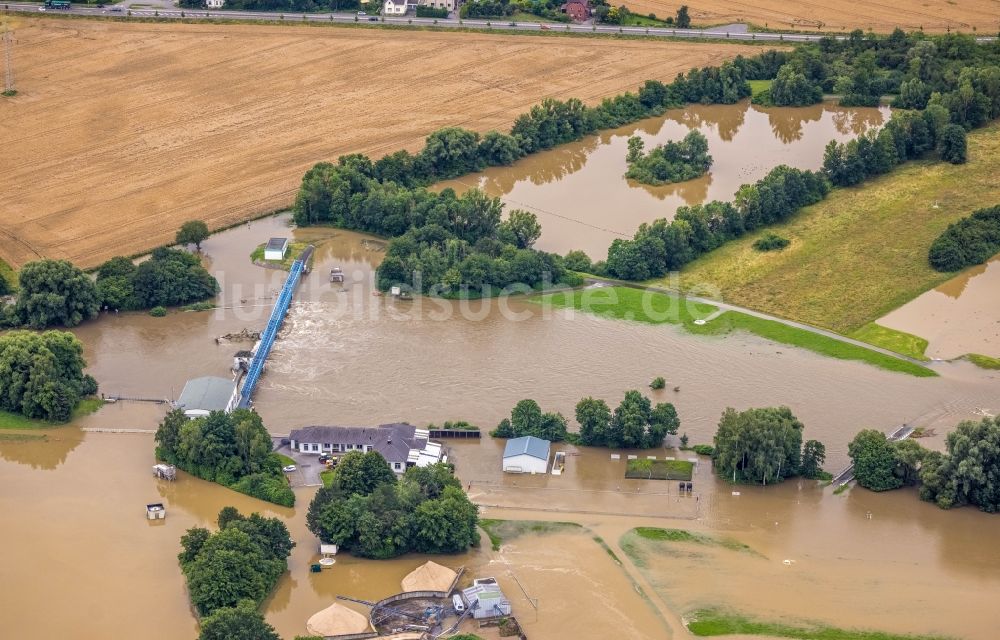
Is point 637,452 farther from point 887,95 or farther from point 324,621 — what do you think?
point 887,95

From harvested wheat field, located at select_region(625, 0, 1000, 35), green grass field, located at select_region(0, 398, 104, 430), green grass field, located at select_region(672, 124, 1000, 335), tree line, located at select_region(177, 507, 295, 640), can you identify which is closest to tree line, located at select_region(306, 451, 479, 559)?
tree line, located at select_region(177, 507, 295, 640)

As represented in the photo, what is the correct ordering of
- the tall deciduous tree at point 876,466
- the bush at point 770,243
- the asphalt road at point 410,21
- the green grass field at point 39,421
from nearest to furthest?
the tall deciduous tree at point 876,466 → the green grass field at point 39,421 → the bush at point 770,243 → the asphalt road at point 410,21

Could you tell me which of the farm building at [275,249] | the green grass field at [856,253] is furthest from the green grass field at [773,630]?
the farm building at [275,249]

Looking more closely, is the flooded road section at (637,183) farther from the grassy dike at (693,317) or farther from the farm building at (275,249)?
the farm building at (275,249)

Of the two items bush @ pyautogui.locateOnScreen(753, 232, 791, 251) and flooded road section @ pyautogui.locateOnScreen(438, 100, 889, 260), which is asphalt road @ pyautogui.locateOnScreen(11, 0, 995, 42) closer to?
flooded road section @ pyautogui.locateOnScreen(438, 100, 889, 260)

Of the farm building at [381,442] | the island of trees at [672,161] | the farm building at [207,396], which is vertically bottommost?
the farm building at [381,442]

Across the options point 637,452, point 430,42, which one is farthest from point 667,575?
point 430,42
